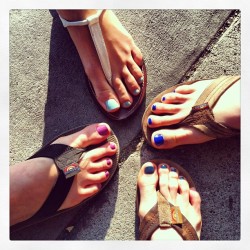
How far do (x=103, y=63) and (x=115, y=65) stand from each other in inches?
1.4

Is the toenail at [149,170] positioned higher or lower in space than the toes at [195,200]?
higher

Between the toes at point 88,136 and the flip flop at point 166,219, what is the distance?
174mm

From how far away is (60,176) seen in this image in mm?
966

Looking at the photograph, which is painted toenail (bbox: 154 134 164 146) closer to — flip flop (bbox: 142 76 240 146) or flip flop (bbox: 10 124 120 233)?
flip flop (bbox: 142 76 240 146)

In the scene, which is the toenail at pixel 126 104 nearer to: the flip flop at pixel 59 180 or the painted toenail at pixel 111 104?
the painted toenail at pixel 111 104

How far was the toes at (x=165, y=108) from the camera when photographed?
0.98 metres

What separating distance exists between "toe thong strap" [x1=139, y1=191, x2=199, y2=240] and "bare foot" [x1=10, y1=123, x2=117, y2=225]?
0.54ft

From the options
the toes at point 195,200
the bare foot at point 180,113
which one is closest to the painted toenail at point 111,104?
the bare foot at point 180,113

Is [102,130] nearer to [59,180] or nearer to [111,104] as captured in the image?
[111,104]

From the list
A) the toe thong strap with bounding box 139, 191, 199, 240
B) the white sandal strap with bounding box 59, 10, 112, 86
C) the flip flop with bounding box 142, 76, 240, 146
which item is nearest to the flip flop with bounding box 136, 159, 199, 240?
the toe thong strap with bounding box 139, 191, 199, 240

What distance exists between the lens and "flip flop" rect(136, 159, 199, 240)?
0.95 m

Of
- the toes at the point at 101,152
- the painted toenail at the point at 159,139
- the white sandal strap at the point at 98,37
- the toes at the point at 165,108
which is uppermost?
the white sandal strap at the point at 98,37

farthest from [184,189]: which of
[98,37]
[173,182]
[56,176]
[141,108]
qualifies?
[98,37]
